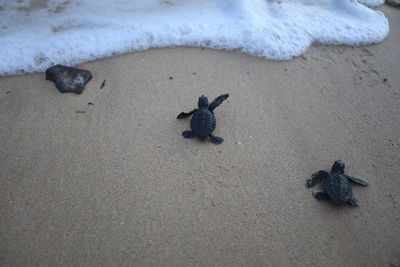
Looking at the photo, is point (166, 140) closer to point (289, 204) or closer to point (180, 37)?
point (289, 204)

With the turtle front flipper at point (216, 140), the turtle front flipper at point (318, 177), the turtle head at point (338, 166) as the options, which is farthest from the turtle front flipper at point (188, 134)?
the turtle head at point (338, 166)

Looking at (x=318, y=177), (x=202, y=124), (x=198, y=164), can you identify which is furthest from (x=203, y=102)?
(x=318, y=177)

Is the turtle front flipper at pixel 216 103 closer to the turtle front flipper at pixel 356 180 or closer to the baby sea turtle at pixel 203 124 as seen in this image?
the baby sea turtle at pixel 203 124

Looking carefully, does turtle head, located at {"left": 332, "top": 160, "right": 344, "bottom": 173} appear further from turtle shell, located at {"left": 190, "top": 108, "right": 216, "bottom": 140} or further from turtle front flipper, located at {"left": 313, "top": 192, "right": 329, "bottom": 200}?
turtle shell, located at {"left": 190, "top": 108, "right": 216, "bottom": 140}

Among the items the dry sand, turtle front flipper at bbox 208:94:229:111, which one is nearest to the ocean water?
the dry sand

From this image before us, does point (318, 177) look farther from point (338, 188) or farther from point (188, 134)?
point (188, 134)

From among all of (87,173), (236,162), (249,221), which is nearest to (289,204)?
(249,221)
